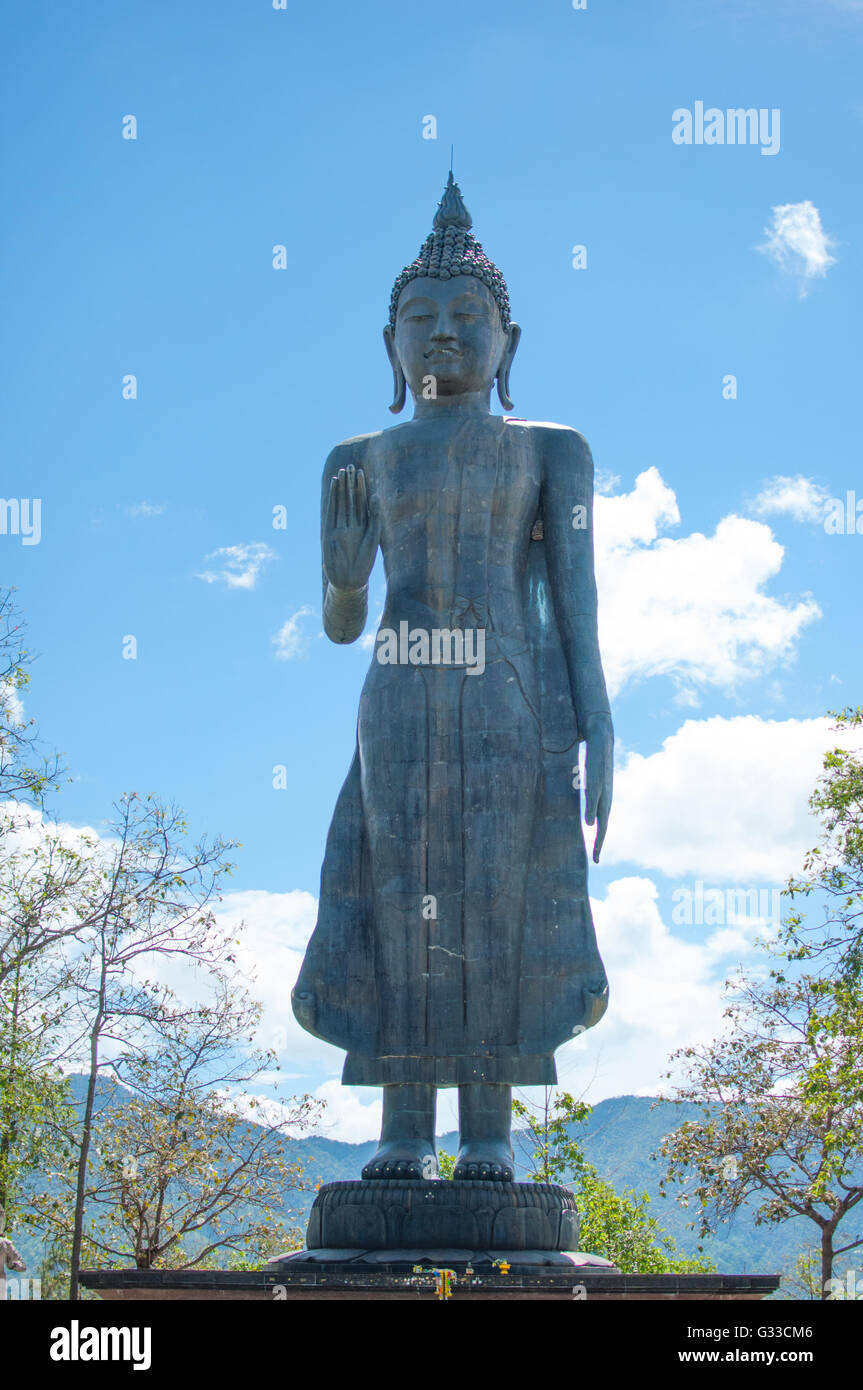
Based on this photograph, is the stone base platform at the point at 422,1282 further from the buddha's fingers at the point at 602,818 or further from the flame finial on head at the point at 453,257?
the flame finial on head at the point at 453,257

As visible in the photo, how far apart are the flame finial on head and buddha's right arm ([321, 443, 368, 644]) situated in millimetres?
876

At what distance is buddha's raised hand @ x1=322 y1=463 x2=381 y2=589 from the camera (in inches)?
359

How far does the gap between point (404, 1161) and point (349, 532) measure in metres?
3.63

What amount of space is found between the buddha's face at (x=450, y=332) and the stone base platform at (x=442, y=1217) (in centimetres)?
465

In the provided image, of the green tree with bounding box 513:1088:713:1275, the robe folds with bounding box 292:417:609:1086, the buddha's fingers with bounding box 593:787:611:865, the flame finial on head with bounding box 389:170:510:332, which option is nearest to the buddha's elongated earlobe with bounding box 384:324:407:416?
the flame finial on head with bounding box 389:170:510:332

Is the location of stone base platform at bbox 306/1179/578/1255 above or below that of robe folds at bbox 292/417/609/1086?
below

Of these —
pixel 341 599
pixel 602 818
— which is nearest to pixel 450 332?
pixel 341 599

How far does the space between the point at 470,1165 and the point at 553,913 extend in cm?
146

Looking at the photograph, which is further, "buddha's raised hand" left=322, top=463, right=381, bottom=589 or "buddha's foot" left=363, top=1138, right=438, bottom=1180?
"buddha's raised hand" left=322, top=463, right=381, bottom=589

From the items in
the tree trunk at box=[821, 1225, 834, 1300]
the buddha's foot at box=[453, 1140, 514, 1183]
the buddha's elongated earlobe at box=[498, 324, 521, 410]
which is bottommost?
the tree trunk at box=[821, 1225, 834, 1300]

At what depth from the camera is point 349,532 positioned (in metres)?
9.16

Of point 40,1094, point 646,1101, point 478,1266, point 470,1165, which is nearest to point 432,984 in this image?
point 470,1165

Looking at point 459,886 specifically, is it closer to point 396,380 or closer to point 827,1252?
point 396,380

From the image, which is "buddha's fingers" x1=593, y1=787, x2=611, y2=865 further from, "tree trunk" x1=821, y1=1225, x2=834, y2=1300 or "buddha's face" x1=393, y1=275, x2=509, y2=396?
"tree trunk" x1=821, y1=1225, x2=834, y2=1300
